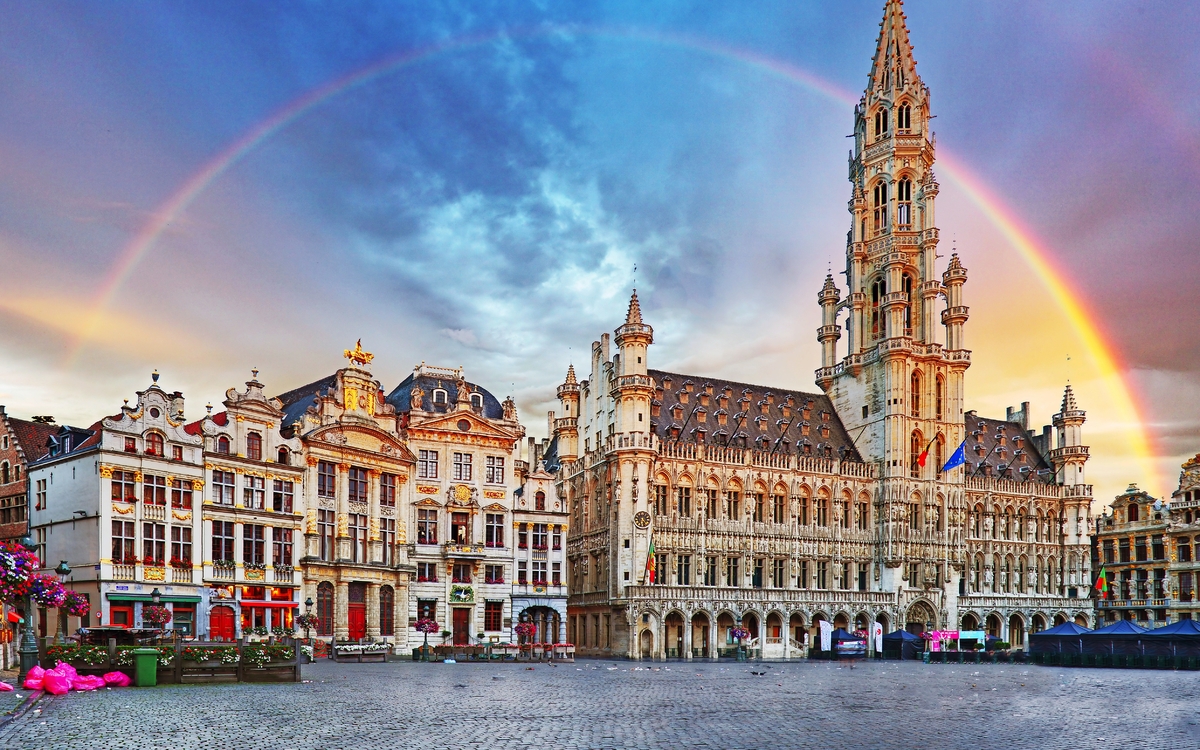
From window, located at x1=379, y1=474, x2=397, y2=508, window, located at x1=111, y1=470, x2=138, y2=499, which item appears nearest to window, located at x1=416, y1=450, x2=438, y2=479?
window, located at x1=379, y1=474, x2=397, y2=508

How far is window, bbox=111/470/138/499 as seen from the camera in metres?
60.4

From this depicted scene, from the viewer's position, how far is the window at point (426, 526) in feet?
252

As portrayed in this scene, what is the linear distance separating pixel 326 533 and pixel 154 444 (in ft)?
42.1

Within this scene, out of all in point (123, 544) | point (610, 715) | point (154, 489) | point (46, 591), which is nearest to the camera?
point (610, 715)

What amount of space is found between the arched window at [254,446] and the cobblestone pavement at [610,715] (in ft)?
78.5

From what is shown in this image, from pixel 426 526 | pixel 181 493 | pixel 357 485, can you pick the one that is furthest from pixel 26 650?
pixel 426 526

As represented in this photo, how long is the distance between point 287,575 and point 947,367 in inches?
2338

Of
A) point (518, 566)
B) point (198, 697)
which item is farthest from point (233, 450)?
point (198, 697)

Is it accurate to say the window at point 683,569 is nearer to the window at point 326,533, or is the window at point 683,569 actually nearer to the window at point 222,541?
the window at point 326,533

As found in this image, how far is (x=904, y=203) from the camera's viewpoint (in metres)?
106

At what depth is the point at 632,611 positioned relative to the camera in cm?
8331

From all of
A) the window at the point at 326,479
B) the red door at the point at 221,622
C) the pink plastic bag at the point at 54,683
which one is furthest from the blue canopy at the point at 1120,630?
the pink plastic bag at the point at 54,683

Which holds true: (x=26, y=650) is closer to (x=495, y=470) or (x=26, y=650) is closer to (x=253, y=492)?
(x=253, y=492)

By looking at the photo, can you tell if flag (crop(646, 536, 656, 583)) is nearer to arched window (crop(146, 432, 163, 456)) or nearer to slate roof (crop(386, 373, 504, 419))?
slate roof (crop(386, 373, 504, 419))
